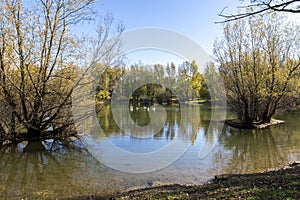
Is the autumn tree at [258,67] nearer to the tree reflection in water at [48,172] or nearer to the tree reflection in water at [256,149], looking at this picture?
the tree reflection in water at [256,149]

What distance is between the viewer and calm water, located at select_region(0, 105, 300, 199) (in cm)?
646

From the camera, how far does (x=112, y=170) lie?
26.0ft

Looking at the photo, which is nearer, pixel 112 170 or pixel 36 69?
pixel 112 170

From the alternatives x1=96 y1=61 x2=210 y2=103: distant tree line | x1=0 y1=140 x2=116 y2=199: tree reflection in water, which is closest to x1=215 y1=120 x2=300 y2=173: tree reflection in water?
x1=0 y1=140 x2=116 y2=199: tree reflection in water

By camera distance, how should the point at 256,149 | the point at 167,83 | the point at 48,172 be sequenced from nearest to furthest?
the point at 48,172 < the point at 256,149 < the point at 167,83

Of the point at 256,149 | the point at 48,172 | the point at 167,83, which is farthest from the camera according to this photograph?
the point at 167,83

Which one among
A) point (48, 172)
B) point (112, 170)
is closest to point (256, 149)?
point (112, 170)

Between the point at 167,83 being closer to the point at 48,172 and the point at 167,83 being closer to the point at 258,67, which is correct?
the point at 258,67

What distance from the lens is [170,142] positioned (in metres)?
12.5

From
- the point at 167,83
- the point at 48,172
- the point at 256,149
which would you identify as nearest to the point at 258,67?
the point at 256,149

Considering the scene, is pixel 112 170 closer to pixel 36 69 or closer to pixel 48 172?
pixel 48 172

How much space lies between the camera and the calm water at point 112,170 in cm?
646

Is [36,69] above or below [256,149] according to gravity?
above

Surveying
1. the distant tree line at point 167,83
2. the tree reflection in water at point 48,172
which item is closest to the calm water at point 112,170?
the tree reflection in water at point 48,172
